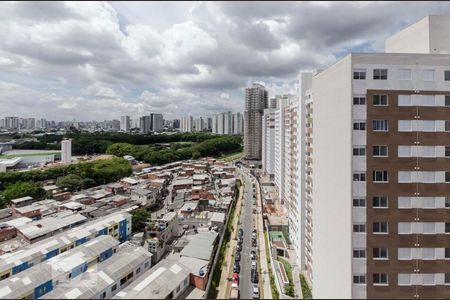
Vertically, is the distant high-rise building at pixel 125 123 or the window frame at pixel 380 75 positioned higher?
the distant high-rise building at pixel 125 123

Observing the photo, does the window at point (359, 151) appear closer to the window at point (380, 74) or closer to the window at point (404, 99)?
the window at point (404, 99)

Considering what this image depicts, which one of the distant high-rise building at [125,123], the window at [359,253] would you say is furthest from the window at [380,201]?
the distant high-rise building at [125,123]

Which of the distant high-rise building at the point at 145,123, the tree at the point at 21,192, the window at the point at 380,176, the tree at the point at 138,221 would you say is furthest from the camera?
the distant high-rise building at the point at 145,123

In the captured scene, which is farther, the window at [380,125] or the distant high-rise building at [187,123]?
the distant high-rise building at [187,123]

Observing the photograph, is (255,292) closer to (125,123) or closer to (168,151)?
(168,151)

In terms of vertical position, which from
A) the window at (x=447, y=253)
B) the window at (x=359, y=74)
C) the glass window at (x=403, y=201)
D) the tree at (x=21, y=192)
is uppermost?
the window at (x=359, y=74)

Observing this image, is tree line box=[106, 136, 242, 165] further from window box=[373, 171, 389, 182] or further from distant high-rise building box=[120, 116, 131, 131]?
distant high-rise building box=[120, 116, 131, 131]

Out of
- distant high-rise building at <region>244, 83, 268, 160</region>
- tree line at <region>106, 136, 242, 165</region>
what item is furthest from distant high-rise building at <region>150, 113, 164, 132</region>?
distant high-rise building at <region>244, 83, 268, 160</region>
